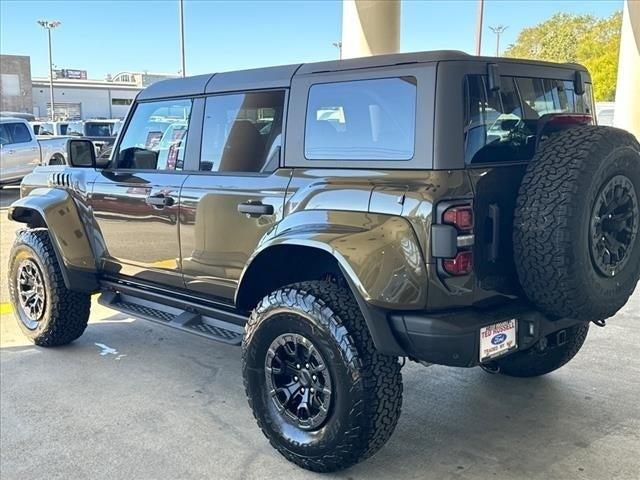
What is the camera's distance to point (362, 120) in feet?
10.5

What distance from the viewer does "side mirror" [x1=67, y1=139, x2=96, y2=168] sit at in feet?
15.2

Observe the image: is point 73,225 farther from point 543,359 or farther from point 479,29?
point 479,29

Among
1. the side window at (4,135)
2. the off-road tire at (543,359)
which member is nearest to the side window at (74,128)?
the side window at (4,135)

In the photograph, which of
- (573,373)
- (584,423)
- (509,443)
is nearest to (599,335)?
(573,373)

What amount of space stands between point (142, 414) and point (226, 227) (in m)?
1.21

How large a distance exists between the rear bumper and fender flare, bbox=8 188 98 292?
274 cm

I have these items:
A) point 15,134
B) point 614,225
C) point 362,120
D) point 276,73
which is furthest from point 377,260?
point 15,134

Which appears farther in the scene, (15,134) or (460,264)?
(15,134)

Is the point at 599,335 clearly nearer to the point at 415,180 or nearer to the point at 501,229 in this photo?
the point at 501,229

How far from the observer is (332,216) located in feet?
9.98

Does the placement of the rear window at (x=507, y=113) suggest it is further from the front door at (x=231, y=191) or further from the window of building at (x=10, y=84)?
the window of building at (x=10, y=84)

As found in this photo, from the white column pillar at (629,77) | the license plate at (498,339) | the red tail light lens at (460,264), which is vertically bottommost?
the license plate at (498,339)

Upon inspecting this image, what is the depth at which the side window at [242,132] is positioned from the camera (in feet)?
11.9

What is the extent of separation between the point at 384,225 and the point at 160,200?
5.80ft
